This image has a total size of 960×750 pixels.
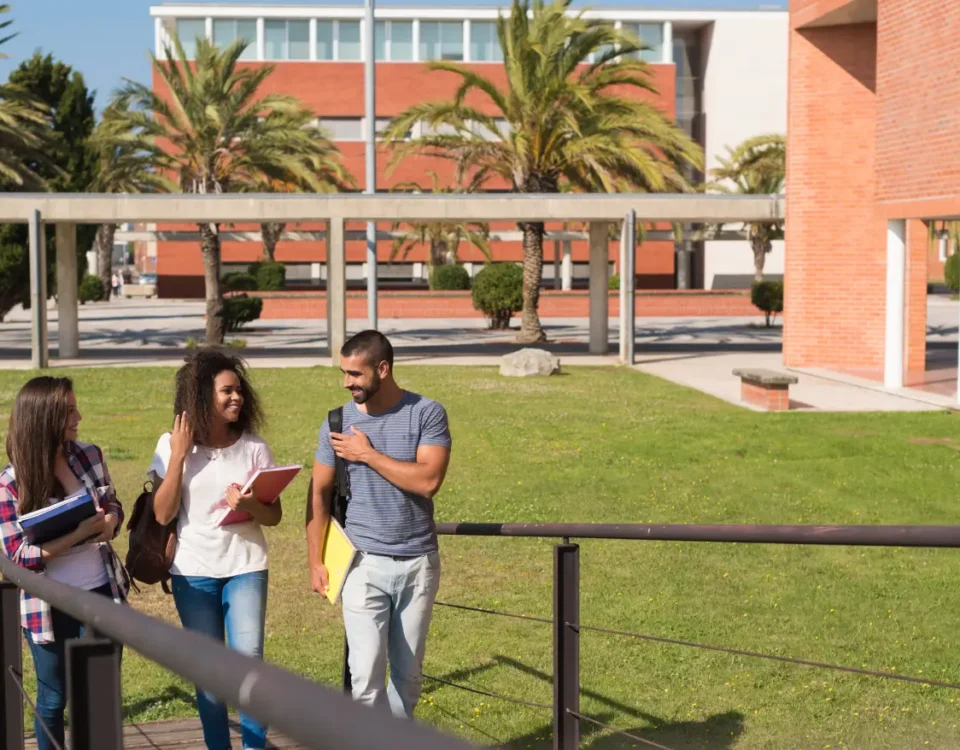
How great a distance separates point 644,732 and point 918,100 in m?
17.1

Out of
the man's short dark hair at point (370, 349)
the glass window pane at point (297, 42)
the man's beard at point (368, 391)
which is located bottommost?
the man's beard at point (368, 391)

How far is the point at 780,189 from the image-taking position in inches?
2165

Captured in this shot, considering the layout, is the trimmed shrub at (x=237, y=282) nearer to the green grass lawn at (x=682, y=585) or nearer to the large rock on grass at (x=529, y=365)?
the large rock on grass at (x=529, y=365)

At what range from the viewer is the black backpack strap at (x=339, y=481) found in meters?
4.91

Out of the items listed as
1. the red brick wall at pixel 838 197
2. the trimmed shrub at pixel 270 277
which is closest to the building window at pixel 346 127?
the trimmed shrub at pixel 270 277

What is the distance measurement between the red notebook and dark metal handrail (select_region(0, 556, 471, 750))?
8.06 feet

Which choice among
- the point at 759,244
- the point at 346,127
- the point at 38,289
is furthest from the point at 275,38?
the point at 38,289

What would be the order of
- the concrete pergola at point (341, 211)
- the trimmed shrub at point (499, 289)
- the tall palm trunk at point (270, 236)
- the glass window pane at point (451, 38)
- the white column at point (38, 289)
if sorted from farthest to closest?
the glass window pane at point (451, 38) → the tall palm trunk at point (270, 236) → the trimmed shrub at point (499, 289) → the concrete pergola at point (341, 211) → the white column at point (38, 289)

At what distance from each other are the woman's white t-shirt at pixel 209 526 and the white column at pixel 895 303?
18.7 meters

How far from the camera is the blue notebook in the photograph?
14.7 ft

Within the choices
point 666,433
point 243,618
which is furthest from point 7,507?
point 666,433

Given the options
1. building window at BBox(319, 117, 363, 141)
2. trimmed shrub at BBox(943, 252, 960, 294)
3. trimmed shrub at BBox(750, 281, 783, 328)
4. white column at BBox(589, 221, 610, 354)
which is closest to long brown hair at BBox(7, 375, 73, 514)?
white column at BBox(589, 221, 610, 354)

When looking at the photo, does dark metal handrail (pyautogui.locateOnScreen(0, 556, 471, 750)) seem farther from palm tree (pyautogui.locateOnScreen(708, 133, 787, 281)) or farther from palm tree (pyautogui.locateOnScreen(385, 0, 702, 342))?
palm tree (pyautogui.locateOnScreen(708, 133, 787, 281))

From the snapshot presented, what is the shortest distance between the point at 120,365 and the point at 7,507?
22898mm
